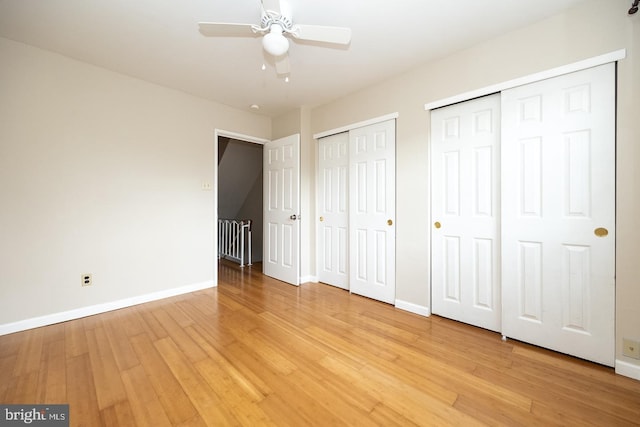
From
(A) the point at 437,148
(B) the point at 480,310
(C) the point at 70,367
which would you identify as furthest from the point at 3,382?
(A) the point at 437,148

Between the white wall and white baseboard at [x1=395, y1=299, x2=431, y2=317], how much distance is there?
247 cm

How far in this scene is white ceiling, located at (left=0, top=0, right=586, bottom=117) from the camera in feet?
5.98

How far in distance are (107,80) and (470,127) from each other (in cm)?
369

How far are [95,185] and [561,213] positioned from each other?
13.7 ft

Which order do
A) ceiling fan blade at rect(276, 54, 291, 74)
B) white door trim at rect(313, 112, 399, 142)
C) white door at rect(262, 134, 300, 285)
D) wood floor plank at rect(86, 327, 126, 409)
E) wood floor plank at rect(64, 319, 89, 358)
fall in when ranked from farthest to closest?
1. white door at rect(262, 134, 300, 285)
2. white door trim at rect(313, 112, 399, 142)
3. ceiling fan blade at rect(276, 54, 291, 74)
4. wood floor plank at rect(64, 319, 89, 358)
5. wood floor plank at rect(86, 327, 126, 409)

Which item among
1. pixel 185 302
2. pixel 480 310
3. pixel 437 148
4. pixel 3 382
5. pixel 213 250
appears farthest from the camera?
pixel 213 250

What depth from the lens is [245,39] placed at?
218 cm

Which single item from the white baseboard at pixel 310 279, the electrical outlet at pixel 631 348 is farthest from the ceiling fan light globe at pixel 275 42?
the electrical outlet at pixel 631 348

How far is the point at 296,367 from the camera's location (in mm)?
1758

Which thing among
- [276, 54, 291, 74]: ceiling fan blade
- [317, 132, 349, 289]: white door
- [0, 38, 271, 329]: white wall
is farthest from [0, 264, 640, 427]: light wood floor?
[276, 54, 291, 74]: ceiling fan blade

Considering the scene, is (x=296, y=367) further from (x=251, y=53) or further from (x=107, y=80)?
(x=107, y=80)

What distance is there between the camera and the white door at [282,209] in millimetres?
3608

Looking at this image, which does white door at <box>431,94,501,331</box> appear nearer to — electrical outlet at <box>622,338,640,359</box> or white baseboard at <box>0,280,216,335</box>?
electrical outlet at <box>622,338,640,359</box>

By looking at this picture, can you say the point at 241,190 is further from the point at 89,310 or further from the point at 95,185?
the point at 89,310
